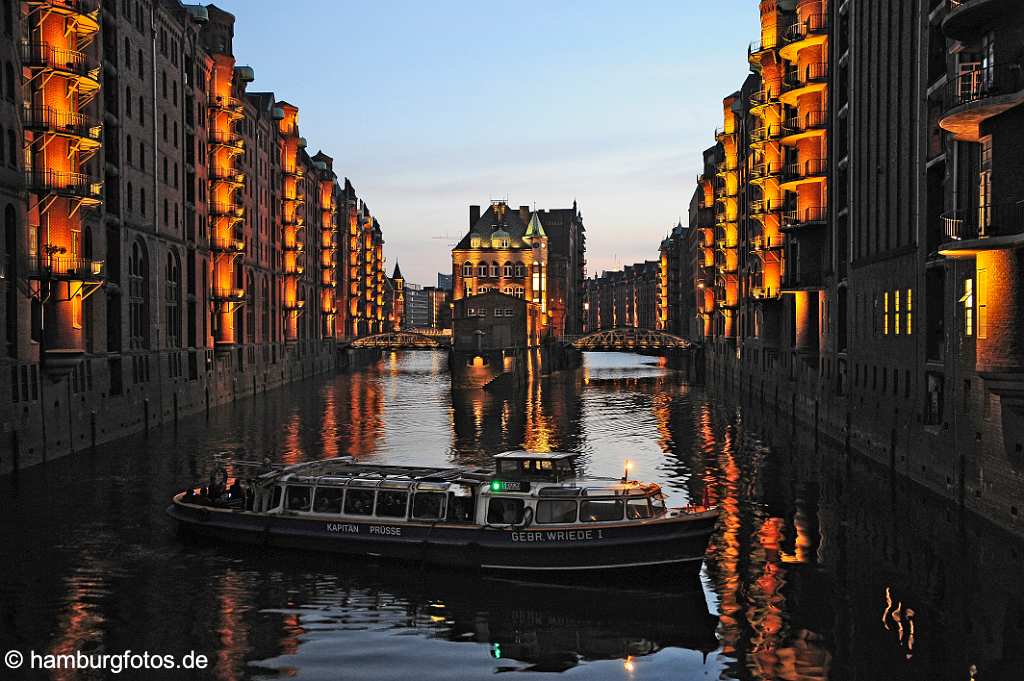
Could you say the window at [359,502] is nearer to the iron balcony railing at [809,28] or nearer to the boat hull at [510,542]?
the boat hull at [510,542]

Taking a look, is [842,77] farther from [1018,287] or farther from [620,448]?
[1018,287]

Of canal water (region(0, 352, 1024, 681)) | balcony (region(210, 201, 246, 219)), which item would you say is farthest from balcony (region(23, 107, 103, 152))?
balcony (region(210, 201, 246, 219))

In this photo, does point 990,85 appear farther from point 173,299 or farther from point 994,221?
point 173,299

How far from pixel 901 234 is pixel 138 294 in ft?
166

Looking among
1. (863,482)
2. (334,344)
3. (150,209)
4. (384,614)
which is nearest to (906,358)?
(863,482)

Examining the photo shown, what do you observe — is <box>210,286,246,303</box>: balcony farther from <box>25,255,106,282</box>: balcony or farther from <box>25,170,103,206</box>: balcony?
<box>25,255,106,282</box>: balcony

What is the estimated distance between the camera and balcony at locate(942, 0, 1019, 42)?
118 ft

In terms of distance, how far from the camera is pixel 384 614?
106ft

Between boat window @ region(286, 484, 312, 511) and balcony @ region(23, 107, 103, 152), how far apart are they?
28.0 m

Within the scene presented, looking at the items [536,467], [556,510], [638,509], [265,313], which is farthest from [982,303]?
[265,313]

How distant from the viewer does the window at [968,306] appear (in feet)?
138

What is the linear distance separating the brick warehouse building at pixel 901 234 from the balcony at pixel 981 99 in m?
0.07

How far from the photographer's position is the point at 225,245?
100 metres

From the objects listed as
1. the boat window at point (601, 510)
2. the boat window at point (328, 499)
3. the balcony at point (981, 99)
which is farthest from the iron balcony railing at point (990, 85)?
the boat window at point (328, 499)
